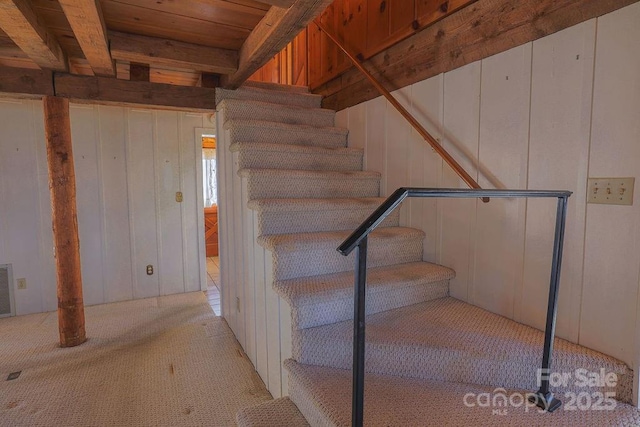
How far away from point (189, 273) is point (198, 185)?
101 centimetres

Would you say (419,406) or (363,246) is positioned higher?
(363,246)

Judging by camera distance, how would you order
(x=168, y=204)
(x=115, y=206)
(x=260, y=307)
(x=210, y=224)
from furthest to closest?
(x=210, y=224) < (x=168, y=204) < (x=115, y=206) < (x=260, y=307)

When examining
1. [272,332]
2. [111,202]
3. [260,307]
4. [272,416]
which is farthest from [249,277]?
[111,202]

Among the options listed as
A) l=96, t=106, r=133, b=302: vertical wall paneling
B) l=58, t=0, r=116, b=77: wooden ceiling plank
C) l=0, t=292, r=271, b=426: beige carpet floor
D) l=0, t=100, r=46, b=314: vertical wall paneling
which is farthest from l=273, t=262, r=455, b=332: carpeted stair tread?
l=0, t=100, r=46, b=314: vertical wall paneling

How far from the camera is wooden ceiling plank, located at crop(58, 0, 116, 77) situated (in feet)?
4.84

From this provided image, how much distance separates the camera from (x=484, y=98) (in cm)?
173

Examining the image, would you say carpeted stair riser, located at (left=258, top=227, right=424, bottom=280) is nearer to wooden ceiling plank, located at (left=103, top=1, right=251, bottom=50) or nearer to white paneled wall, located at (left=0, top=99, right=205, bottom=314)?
wooden ceiling plank, located at (left=103, top=1, right=251, bottom=50)

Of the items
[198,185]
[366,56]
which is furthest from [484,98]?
[198,185]

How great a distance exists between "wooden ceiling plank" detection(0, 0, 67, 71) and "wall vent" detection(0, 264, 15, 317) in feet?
6.74

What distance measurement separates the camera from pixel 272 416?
1.31 meters

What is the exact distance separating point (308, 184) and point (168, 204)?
84.7 inches

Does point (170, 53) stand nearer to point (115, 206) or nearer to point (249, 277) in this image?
point (249, 277)

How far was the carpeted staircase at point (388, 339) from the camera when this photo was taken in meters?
1.23

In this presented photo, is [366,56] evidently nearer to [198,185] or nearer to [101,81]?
[101,81]
